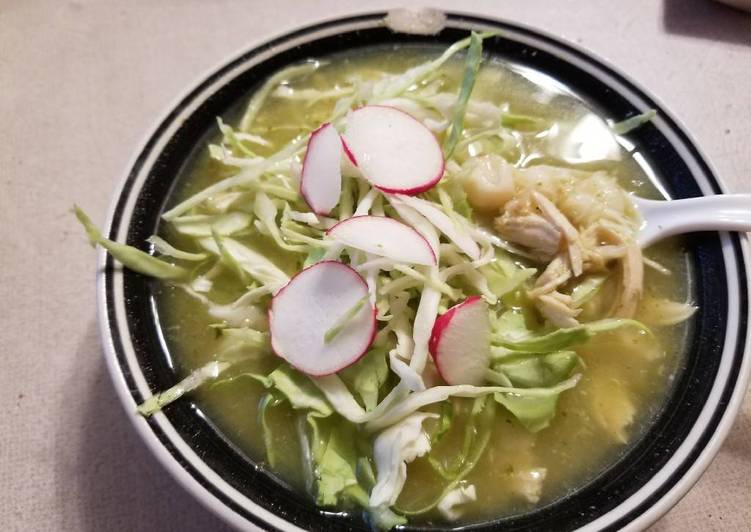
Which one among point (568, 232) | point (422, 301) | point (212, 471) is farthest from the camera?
point (568, 232)

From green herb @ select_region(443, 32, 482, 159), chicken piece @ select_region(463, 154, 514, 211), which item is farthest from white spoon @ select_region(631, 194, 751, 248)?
green herb @ select_region(443, 32, 482, 159)

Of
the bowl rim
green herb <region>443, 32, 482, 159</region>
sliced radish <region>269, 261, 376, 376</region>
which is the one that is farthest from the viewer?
green herb <region>443, 32, 482, 159</region>

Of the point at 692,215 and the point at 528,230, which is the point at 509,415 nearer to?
the point at 528,230

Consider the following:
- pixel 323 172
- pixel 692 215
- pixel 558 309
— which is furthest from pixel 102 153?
pixel 692 215

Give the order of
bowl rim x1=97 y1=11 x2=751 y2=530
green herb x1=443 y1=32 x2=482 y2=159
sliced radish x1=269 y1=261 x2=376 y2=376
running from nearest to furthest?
1. bowl rim x1=97 y1=11 x2=751 y2=530
2. sliced radish x1=269 y1=261 x2=376 y2=376
3. green herb x1=443 y1=32 x2=482 y2=159

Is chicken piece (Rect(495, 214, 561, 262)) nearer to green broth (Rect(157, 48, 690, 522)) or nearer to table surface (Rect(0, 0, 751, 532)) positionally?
green broth (Rect(157, 48, 690, 522))

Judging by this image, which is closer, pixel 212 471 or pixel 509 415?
pixel 212 471

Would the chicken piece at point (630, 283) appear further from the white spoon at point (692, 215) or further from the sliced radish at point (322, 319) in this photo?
the sliced radish at point (322, 319)
